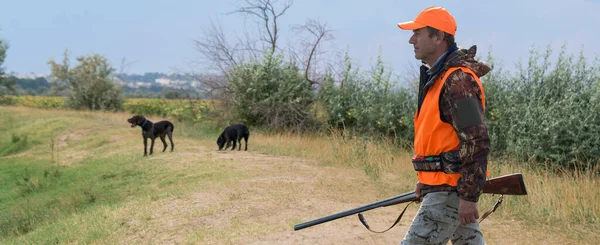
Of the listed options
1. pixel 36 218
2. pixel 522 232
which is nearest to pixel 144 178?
pixel 36 218

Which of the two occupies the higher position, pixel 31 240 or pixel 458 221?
pixel 458 221

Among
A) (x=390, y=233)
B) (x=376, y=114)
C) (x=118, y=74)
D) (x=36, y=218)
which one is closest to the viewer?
(x=390, y=233)

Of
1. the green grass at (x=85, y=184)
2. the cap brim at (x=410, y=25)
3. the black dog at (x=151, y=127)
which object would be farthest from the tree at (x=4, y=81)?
the cap brim at (x=410, y=25)

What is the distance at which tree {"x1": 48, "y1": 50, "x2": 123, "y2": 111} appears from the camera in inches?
1431

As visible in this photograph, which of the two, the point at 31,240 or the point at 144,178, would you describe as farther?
the point at 144,178

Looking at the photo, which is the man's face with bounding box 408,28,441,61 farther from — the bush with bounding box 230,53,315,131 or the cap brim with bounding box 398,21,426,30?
the bush with bounding box 230,53,315,131

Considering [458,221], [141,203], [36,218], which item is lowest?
[36,218]

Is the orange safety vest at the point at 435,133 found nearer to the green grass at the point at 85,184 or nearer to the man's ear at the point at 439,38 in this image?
the man's ear at the point at 439,38

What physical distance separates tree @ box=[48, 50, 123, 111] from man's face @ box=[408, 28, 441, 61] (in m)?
35.0

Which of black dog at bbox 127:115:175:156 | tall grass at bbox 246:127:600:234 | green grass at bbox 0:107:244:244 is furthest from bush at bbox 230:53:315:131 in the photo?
tall grass at bbox 246:127:600:234

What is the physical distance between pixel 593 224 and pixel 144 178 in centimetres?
805

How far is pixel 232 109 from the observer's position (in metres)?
23.1

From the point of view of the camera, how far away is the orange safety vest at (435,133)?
305 cm

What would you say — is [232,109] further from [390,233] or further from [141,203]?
[390,233]
